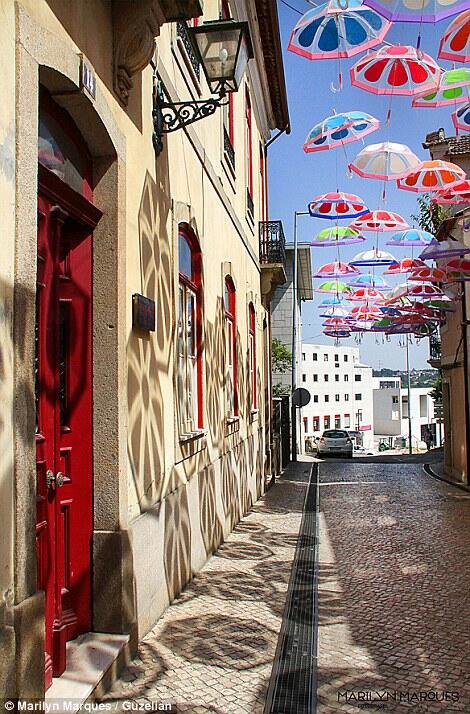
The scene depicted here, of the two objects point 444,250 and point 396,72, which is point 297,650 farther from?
point 444,250

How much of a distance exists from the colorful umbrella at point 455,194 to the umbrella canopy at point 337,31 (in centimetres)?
321

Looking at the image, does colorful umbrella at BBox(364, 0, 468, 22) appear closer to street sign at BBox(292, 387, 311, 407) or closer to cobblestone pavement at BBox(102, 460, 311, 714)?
cobblestone pavement at BBox(102, 460, 311, 714)

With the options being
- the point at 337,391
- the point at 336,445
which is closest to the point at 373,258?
the point at 336,445

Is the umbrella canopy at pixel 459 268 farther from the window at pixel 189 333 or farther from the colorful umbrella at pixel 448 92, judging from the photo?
the window at pixel 189 333

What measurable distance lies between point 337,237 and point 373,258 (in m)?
1.03

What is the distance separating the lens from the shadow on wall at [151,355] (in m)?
4.68

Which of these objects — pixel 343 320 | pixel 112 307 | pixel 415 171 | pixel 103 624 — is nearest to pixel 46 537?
pixel 103 624

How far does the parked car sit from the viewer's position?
103 ft

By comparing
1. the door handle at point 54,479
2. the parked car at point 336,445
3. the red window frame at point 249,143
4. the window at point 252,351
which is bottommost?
the parked car at point 336,445

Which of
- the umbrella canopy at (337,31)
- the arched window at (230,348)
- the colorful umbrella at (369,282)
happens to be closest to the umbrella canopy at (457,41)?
the umbrella canopy at (337,31)

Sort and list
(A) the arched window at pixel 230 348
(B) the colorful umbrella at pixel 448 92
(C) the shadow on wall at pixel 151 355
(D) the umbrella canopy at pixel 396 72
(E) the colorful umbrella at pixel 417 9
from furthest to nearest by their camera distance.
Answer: (A) the arched window at pixel 230 348 < (B) the colorful umbrella at pixel 448 92 < (D) the umbrella canopy at pixel 396 72 < (E) the colorful umbrella at pixel 417 9 < (C) the shadow on wall at pixel 151 355

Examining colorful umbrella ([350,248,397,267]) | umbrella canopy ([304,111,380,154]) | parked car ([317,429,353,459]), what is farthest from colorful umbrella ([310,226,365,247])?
parked car ([317,429,353,459])

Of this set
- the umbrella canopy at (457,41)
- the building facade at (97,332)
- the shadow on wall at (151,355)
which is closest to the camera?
the building facade at (97,332)

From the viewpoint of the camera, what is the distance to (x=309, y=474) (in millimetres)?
18562
